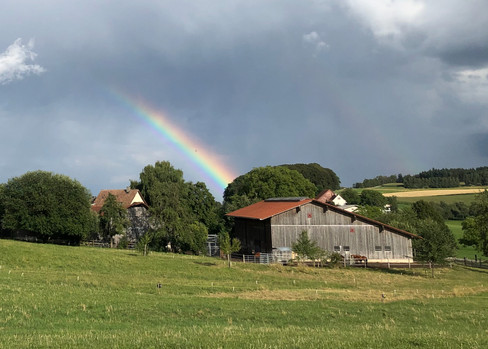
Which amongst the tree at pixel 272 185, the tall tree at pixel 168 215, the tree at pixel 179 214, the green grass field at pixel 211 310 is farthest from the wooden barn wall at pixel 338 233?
the tree at pixel 272 185

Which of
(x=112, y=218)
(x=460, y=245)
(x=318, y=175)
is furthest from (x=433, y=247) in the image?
(x=318, y=175)

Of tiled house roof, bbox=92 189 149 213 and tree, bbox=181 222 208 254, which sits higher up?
tiled house roof, bbox=92 189 149 213

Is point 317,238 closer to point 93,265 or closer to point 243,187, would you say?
point 93,265

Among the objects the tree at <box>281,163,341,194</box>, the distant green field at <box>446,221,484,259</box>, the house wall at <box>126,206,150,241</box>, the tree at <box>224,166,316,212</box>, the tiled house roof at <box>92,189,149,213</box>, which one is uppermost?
the tree at <box>281,163,341,194</box>

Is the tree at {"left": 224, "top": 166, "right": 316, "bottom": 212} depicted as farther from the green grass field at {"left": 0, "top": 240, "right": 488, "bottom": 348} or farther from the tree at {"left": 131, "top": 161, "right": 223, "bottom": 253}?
the green grass field at {"left": 0, "top": 240, "right": 488, "bottom": 348}

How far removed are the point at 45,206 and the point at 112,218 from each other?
12.9 meters

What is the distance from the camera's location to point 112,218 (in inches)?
2653

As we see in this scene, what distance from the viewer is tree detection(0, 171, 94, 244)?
5644 cm

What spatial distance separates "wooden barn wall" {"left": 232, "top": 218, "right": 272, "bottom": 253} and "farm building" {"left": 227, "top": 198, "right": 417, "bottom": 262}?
29 cm

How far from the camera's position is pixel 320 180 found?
6171 inches

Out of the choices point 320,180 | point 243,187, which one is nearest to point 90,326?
point 243,187

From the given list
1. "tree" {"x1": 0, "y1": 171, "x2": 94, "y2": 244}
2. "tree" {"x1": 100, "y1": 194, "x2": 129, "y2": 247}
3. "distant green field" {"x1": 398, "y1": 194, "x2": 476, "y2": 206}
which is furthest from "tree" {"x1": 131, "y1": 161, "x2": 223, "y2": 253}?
"distant green field" {"x1": 398, "y1": 194, "x2": 476, "y2": 206}

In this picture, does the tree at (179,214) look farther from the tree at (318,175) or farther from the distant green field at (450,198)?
the distant green field at (450,198)

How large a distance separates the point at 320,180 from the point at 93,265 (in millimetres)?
131189
